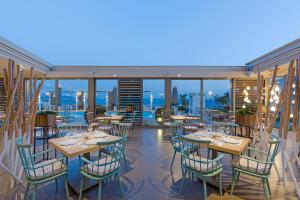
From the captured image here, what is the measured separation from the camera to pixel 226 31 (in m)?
12.6

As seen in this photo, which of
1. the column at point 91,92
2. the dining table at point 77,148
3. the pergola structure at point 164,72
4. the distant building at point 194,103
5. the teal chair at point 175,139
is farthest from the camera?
the distant building at point 194,103

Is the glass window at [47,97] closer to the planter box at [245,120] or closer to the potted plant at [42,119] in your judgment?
the potted plant at [42,119]

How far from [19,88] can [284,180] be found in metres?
4.42

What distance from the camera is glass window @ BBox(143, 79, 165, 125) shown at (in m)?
7.56

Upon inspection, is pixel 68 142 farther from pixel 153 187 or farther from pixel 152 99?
pixel 152 99

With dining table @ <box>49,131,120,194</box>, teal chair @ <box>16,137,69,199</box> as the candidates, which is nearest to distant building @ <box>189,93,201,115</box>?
dining table @ <box>49,131,120,194</box>

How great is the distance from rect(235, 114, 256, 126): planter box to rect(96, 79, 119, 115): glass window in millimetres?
5327

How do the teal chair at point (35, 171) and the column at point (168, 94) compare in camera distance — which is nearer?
the teal chair at point (35, 171)

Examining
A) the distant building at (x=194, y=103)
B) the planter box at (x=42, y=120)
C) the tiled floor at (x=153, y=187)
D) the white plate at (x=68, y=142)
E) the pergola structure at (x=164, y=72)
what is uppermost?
the pergola structure at (x=164, y=72)

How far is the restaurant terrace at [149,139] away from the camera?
2.16 metres

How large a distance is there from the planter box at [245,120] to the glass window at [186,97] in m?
3.62

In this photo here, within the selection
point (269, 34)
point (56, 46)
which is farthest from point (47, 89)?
point (56, 46)

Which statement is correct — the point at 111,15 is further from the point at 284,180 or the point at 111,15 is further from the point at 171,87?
the point at 284,180

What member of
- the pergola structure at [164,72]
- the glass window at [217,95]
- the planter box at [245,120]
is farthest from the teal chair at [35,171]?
the glass window at [217,95]
